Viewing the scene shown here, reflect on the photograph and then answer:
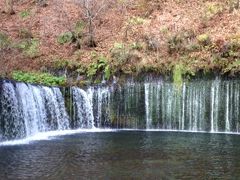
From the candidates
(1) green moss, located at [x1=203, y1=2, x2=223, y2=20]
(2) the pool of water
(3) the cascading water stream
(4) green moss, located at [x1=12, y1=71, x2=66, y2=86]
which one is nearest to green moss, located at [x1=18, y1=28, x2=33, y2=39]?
(4) green moss, located at [x1=12, y1=71, x2=66, y2=86]

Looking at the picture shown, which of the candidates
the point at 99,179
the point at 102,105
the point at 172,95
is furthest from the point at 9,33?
the point at 99,179

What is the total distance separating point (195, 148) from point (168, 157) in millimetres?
2126

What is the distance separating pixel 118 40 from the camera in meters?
25.8

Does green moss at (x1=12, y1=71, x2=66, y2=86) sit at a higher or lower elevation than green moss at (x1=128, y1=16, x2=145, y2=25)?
lower

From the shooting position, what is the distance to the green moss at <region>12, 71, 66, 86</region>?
23616 mm

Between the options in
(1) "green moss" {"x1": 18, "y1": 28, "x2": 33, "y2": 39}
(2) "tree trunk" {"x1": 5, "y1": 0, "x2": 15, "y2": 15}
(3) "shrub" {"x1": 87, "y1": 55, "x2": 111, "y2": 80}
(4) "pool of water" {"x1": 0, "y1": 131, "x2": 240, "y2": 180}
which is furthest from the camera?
(2) "tree trunk" {"x1": 5, "y1": 0, "x2": 15, "y2": 15}

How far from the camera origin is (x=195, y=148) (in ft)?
50.2

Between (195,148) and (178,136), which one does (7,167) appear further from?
(178,136)

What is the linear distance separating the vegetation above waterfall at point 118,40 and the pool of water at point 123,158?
5014 mm

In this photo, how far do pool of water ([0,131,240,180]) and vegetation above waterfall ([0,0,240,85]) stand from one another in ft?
16.4

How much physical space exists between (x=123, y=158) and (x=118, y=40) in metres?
13.3

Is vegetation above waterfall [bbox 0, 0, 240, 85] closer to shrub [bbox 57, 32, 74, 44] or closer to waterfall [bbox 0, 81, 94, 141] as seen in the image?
shrub [bbox 57, 32, 74, 44]

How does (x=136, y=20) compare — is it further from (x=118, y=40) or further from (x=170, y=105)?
(x=170, y=105)

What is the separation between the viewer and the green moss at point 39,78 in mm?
23616
